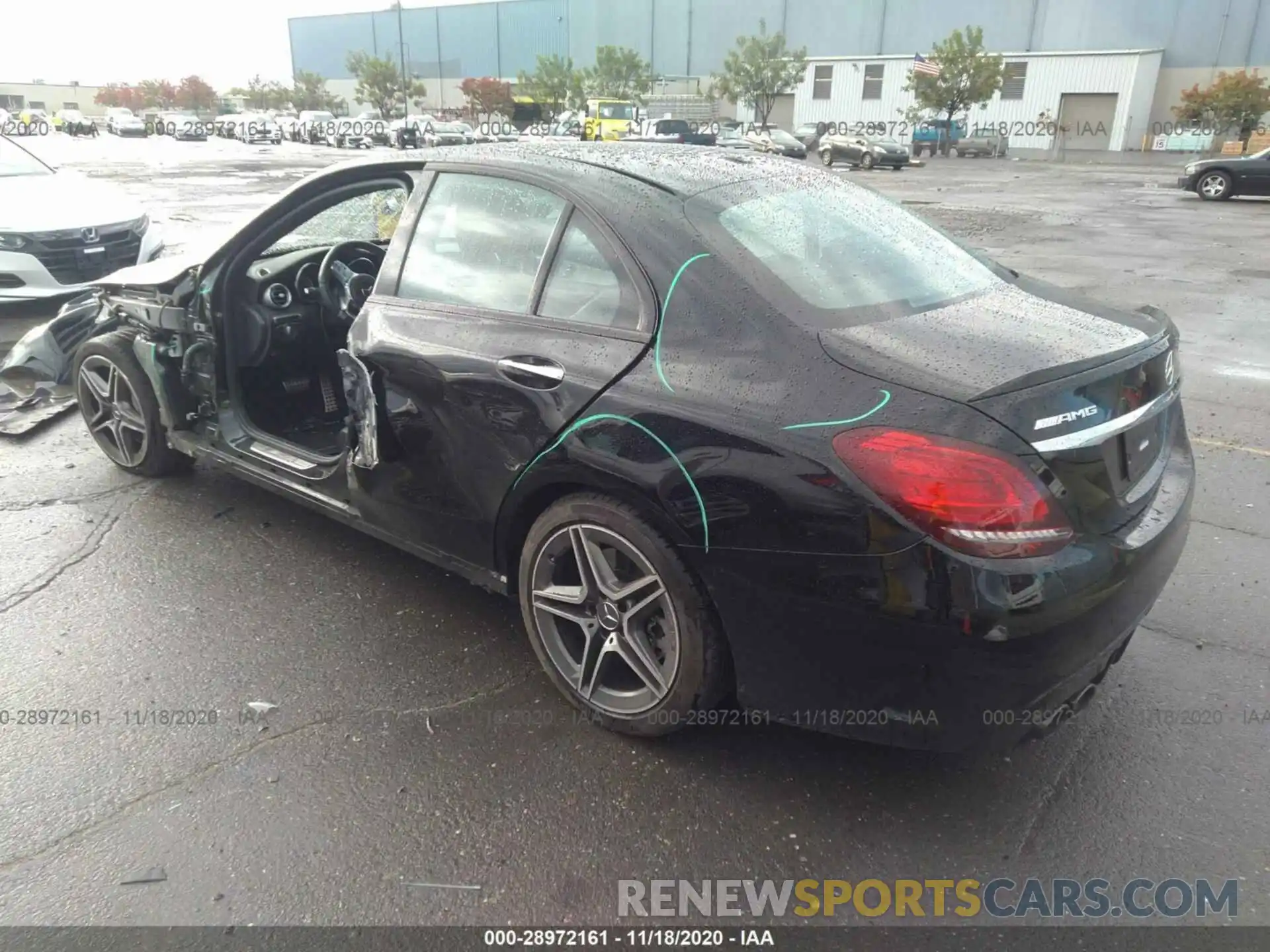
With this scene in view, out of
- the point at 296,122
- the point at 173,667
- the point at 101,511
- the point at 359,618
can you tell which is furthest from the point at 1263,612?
the point at 296,122

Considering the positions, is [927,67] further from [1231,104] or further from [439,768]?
[439,768]

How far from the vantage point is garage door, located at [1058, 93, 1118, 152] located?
160 feet

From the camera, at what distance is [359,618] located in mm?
3393

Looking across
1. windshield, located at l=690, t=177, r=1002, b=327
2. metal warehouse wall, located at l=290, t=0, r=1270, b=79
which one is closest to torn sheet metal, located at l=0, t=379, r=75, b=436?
windshield, located at l=690, t=177, r=1002, b=327

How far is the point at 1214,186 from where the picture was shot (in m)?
21.0

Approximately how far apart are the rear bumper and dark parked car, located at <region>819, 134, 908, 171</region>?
3536 centimetres

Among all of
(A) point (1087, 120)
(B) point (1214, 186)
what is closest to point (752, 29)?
(A) point (1087, 120)

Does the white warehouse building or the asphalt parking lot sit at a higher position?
the white warehouse building

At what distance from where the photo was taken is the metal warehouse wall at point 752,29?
159 feet

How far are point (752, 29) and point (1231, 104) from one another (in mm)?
30227

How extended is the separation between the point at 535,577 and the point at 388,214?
8.43 ft

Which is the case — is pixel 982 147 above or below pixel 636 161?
below

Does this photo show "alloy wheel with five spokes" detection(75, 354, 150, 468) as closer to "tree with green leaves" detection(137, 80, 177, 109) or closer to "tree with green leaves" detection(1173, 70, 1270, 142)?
"tree with green leaves" detection(1173, 70, 1270, 142)

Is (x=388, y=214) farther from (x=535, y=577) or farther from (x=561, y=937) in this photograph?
(x=561, y=937)
